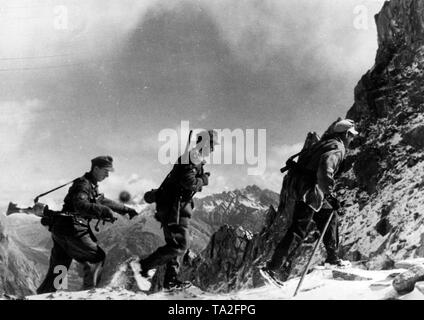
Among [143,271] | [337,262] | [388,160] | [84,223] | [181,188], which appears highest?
[388,160]

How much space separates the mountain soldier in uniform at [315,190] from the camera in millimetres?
→ 6828

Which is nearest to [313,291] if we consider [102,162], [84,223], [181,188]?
[181,188]

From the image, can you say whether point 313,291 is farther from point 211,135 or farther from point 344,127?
point 211,135

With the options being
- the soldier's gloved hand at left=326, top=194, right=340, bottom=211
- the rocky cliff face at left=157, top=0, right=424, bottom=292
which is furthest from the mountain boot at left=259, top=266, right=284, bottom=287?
the soldier's gloved hand at left=326, top=194, right=340, bottom=211

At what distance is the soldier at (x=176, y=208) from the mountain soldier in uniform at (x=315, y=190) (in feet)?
4.25

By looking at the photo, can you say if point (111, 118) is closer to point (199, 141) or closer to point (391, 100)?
point (199, 141)

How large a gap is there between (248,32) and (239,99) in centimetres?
132

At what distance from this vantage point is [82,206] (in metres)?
7.03

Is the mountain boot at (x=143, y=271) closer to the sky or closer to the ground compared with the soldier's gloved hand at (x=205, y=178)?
closer to the ground

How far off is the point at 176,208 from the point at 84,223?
4.63 feet

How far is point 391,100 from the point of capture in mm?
18172

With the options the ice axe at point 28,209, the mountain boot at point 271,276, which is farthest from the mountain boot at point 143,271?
the ice axe at point 28,209


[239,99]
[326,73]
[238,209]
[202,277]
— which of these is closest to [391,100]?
[326,73]

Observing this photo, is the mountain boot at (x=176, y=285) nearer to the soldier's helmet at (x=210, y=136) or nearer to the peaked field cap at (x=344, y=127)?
the soldier's helmet at (x=210, y=136)
